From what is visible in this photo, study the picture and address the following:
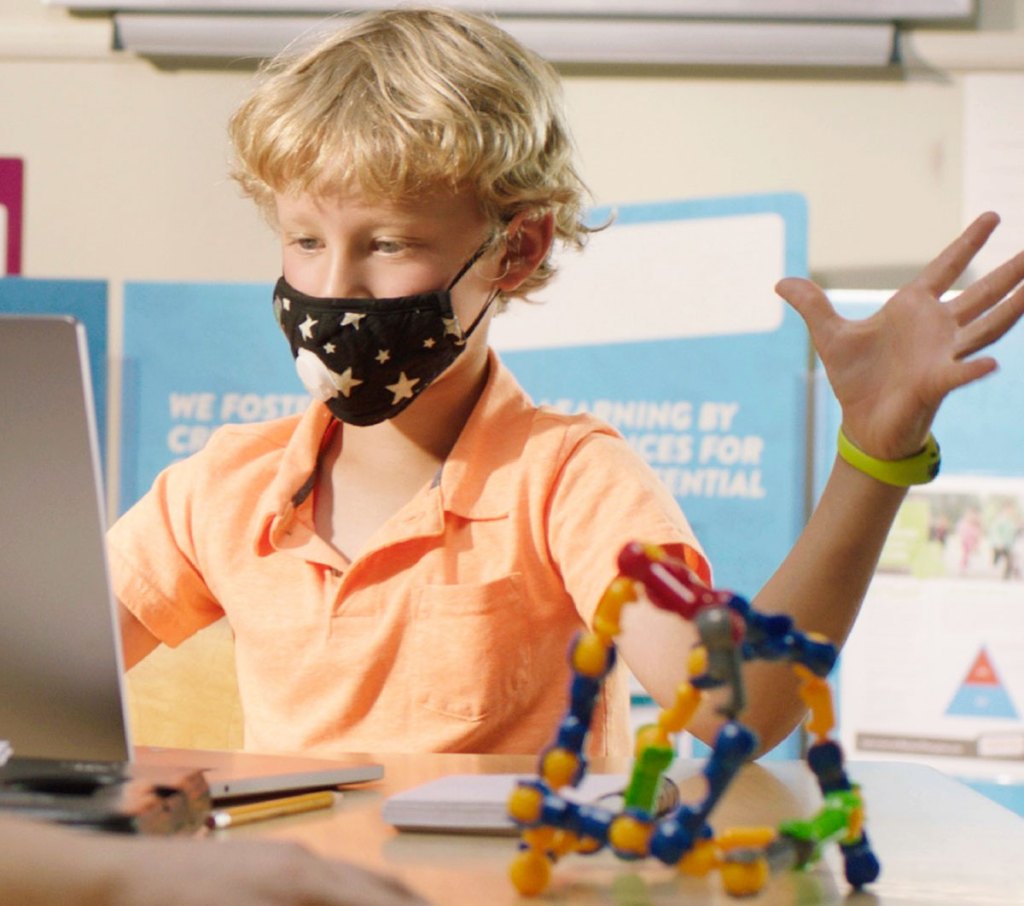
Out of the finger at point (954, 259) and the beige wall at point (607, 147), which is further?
the beige wall at point (607, 147)

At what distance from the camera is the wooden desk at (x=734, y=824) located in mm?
606

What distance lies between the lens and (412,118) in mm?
1156

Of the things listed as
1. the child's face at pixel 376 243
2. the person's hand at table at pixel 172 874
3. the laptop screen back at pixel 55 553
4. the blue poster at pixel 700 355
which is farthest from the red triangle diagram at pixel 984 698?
the person's hand at table at pixel 172 874

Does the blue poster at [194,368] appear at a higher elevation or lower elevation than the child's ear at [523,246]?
lower

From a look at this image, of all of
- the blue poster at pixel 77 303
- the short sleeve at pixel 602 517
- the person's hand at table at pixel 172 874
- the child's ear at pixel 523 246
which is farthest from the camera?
the blue poster at pixel 77 303

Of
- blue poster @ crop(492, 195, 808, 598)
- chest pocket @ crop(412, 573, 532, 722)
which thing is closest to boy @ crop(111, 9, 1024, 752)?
chest pocket @ crop(412, 573, 532, 722)

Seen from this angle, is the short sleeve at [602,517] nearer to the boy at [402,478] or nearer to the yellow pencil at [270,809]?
the boy at [402,478]

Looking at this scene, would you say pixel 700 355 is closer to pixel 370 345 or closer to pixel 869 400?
pixel 370 345

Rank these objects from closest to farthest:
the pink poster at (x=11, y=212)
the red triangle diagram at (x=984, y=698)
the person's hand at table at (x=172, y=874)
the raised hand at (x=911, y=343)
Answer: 1. the person's hand at table at (x=172, y=874)
2. the raised hand at (x=911, y=343)
3. the red triangle diagram at (x=984, y=698)
4. the pink poster at (x=11, y=212)

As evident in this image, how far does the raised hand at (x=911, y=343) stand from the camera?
0.80 meters

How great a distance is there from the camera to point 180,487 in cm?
127

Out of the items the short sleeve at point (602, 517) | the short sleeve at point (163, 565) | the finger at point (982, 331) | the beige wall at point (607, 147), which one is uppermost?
the beige wall at point (607, 147)

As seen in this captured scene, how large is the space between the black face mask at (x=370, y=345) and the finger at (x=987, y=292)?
480mm

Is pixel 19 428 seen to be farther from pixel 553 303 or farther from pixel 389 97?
pixel 553 303
